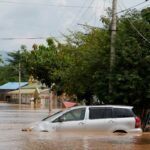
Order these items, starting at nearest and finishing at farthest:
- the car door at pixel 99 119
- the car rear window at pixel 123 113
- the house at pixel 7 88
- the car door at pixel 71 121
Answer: the car door at pixel 71 121
the car door at pixel 99 119
the car rear window at pixel 123 113
the house at pixel 7 88

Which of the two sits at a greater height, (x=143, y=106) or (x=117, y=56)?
(x=117, y=56)

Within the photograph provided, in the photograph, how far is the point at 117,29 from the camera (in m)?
30.0

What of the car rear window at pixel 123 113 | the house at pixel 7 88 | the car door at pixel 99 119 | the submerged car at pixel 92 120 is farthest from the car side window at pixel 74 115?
the house at pixel 7 88

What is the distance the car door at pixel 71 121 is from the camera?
71.8 feet

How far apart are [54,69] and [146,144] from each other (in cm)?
3389

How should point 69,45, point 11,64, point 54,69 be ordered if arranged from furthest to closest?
1. point 11,64
2. point 54,69
3. point 69,45

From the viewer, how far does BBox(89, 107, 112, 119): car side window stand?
22.4 metres

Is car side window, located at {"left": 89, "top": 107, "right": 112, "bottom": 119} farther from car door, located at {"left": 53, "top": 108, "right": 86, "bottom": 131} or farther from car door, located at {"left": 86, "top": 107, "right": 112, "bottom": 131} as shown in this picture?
car door, located at {"left": 53, "top": 108, "right": 86, "bottom": 131}

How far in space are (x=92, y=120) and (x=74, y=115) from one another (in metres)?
0.72

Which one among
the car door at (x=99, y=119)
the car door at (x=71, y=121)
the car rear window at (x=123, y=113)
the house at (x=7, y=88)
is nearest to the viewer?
the car door at (x=71, y=121)

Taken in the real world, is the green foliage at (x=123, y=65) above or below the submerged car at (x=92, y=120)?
above

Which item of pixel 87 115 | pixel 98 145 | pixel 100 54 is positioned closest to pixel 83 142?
pixel 98 145

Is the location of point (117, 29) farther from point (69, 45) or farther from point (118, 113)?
point (69, 45)

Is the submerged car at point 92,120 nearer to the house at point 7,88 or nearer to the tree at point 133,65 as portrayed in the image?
the tree at point 133,65
